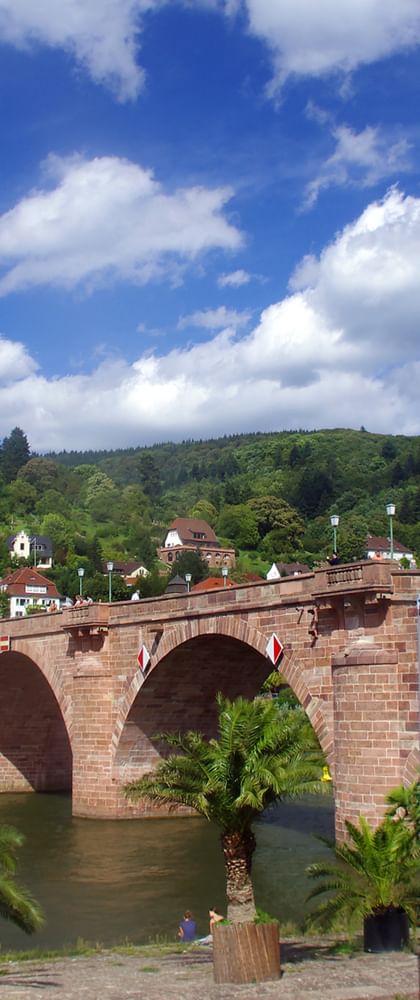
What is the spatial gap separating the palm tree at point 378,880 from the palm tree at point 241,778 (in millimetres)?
1053

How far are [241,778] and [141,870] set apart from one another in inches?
576

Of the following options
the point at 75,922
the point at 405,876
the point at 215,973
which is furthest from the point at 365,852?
the point at 75,922

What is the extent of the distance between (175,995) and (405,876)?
141 inches

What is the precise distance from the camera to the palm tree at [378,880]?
14062 millimetres

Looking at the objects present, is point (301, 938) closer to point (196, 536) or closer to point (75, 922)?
point (75, 922)

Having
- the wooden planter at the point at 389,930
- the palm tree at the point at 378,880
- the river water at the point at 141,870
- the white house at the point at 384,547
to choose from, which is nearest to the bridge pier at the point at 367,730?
the river water at the point at 141,870

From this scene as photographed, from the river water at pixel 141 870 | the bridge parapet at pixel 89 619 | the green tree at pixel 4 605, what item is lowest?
the river water at pixel 141 870

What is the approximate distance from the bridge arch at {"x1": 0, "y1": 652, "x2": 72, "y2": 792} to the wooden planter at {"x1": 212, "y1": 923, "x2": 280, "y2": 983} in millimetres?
32531

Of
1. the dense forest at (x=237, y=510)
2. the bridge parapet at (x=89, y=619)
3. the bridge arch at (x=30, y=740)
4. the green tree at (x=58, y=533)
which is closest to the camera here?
the bridge parapet at (x=89, y=619)

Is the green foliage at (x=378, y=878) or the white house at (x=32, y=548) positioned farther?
the white house at (x=32, y=548)

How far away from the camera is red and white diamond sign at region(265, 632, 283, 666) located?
26.2 metres

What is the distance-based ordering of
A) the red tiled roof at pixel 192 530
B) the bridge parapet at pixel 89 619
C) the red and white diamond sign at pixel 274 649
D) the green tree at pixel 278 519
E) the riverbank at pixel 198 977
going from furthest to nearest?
the red tiled roof at pixel 192 530 < the green tree at pixel 278 519 < the bridge parapet at pixel 89 619 < the red and white diamond sign at pixel 274 649 < the riverbank at pixel 198 977

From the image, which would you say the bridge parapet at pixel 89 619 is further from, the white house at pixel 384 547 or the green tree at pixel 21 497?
the green tree at pixel 21 497

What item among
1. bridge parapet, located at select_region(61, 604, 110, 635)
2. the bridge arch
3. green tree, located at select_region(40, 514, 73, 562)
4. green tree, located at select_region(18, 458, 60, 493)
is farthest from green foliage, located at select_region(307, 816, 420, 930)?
green tree, located at select_region(18, 458, 60, 493)
